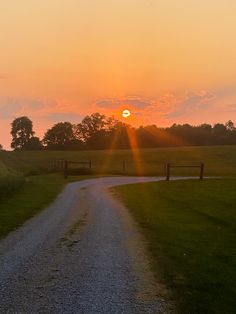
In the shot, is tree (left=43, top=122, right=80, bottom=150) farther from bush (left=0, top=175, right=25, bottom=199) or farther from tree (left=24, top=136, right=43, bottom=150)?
bush (left=0, top=175, right=25, bottom=199)

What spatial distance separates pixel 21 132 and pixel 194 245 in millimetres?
178980

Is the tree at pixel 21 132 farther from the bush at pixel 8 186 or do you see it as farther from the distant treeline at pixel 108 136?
the bush at pixel 8 186

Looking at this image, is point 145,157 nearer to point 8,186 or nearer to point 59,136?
point 8,186

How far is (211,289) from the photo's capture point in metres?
9.26

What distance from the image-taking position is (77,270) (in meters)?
10.6

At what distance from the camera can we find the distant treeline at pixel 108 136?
15725 cm

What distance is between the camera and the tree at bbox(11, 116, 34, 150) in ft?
610

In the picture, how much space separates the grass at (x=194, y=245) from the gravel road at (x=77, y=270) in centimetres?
51

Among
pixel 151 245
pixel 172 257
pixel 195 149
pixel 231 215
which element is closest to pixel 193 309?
pixel 172 257

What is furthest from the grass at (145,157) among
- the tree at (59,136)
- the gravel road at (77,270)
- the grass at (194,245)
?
the gravel road at (77,270)

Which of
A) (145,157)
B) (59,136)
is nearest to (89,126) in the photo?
(59,136)

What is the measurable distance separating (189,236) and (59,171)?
46.5 metres

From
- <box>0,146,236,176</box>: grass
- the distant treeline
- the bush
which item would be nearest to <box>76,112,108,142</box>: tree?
the distant treeline

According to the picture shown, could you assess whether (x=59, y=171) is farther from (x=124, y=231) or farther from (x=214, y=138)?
(x=214, y=138)
